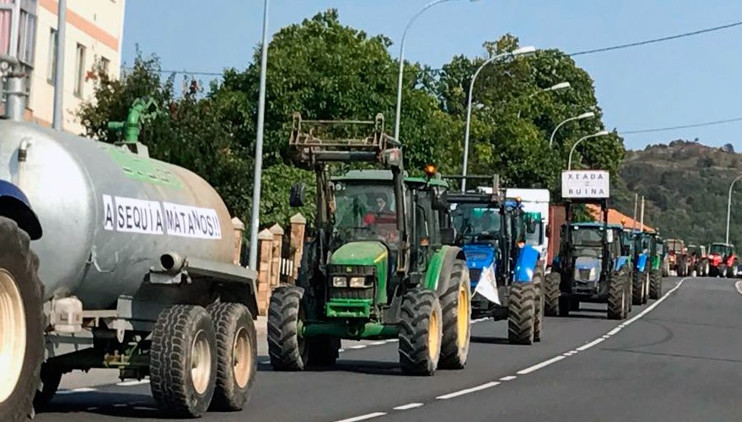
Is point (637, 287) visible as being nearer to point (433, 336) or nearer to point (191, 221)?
point (433, 336)

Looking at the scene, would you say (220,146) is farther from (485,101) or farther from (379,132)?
(485,101)

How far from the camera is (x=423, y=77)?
99.6 meters

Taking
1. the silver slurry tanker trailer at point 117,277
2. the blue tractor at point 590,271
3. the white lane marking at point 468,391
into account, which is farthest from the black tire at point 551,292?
the silver slurry tanker trailer at point 117,277

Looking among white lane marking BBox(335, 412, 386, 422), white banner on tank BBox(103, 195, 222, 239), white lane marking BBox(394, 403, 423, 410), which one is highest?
white banner on tank BBox(103, 195, 222, 239)

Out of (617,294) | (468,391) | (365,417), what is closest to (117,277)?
(365,417)

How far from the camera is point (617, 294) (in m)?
38.7

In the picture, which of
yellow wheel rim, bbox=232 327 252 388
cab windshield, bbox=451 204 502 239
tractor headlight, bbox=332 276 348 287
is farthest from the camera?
cab windshield, bbox=451 204 502 239

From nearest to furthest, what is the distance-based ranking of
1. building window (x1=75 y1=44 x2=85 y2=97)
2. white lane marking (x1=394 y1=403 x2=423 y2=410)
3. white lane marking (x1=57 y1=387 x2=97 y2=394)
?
white lane marking (x1=394 y1=403 x2=423 y2=410)
white lane marking (x1=57 y1=387 x2=97 y2=394)
building window (x1=75 y1=44 x2=85 y2=97)

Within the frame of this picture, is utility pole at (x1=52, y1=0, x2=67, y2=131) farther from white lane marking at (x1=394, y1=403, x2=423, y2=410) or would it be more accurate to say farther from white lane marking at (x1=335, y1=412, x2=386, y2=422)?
white lane marking at (x1=335, y1=412, x2=386, y2=422)

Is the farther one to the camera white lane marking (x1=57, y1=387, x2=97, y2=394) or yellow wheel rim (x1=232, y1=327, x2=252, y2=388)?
white lane marking (x1=57, y1=387, x2=97, y2=394)

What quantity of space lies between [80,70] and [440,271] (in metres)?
23.5

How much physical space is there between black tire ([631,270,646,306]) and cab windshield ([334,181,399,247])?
2835cm

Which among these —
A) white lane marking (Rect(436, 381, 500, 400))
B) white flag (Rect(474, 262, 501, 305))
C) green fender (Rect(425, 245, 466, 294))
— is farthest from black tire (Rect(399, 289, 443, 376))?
white flag (Rect(474, 262, 501, 305))

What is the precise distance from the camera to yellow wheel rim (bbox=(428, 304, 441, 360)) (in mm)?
19891
